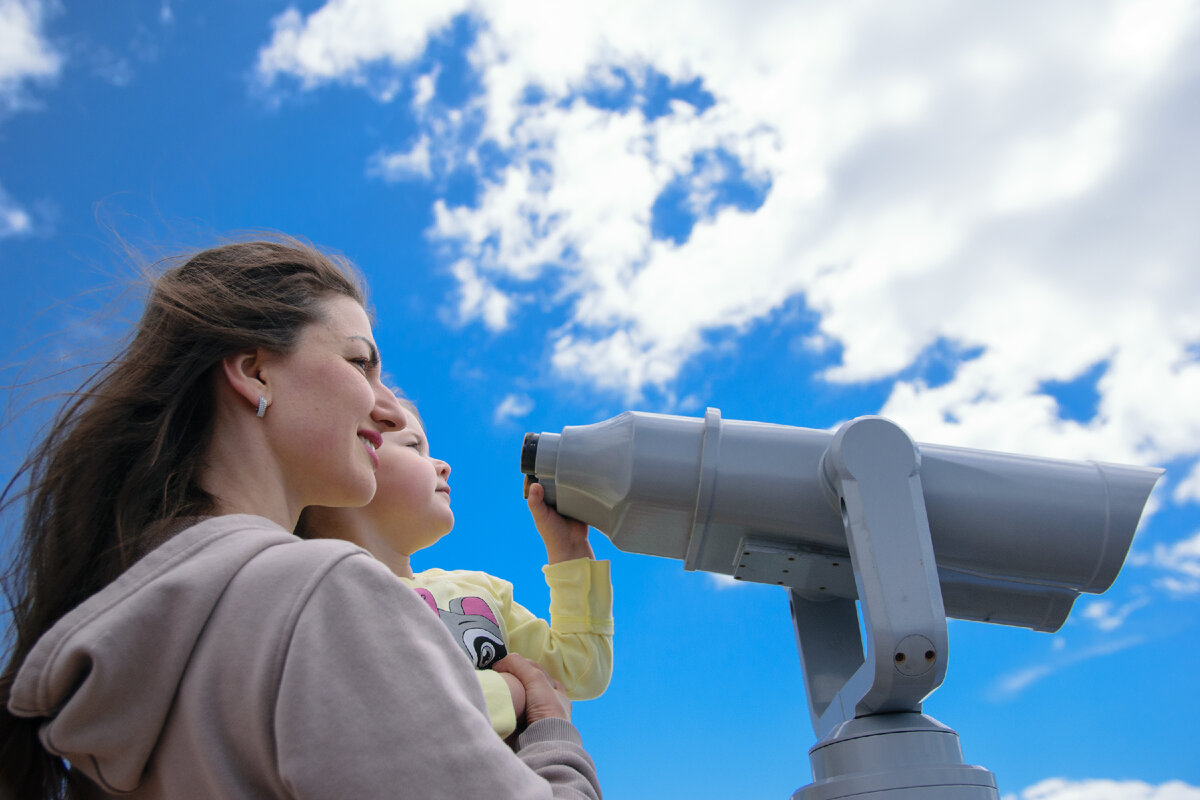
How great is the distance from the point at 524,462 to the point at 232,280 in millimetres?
744

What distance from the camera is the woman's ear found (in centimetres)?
126

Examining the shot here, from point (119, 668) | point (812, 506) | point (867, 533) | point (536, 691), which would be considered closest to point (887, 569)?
point (867, 533)

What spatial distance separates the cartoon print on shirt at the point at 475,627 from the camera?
1910 mm

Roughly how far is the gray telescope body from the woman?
64 cm

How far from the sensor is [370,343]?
1.44 m

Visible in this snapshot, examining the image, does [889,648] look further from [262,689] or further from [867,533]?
[262,689]

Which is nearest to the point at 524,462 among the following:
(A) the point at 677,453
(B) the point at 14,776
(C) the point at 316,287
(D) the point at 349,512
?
(A) the point at 677,453

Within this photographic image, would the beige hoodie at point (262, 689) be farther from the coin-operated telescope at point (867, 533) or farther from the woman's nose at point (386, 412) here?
the coin-operated telescope at point (867, 533)

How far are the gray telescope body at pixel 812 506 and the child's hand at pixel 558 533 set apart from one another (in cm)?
7

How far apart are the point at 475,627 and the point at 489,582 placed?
0.92ft

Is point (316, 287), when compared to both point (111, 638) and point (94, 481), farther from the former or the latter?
point (111, 638)

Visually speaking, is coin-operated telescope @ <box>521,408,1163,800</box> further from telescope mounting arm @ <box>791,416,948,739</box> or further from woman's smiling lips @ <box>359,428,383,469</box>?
woman's smiling lips @ <box>359,428,383,469</box>

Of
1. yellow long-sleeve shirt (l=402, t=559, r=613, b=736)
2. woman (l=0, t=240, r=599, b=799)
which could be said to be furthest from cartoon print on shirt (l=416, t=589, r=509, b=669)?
woman (l=0, t=240, r=599, b=799)

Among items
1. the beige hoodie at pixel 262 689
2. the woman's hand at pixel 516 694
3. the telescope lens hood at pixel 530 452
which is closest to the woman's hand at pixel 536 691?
the woman's hand at pixel 516 694
